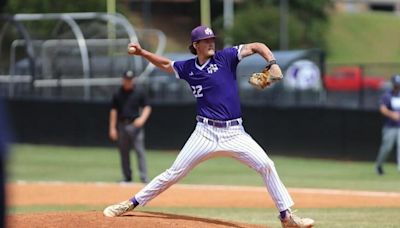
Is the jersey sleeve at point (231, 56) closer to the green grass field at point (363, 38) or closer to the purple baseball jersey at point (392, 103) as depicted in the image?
the purple baseball jersey at point (392, 103)

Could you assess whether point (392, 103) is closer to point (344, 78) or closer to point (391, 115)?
point (391, 115)

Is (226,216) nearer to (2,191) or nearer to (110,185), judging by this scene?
(110,185)

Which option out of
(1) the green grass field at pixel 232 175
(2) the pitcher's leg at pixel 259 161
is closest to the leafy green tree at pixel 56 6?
(1) the green grass field at pixel 232 175

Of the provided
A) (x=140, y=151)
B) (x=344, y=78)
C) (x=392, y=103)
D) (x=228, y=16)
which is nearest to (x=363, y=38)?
(x=228, y=16)

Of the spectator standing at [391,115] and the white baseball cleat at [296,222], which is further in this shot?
the spectator standing at [391,115]

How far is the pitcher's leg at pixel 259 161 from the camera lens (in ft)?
27.7

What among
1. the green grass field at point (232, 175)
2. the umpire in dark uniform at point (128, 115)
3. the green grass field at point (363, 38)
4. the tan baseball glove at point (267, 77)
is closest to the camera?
the tan baseball glove at point (267, 77)

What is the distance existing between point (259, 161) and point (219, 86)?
76 cm

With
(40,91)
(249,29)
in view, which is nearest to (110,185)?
(40,91)

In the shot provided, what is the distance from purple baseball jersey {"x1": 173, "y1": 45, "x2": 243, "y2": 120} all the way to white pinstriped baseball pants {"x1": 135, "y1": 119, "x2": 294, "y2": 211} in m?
0.14

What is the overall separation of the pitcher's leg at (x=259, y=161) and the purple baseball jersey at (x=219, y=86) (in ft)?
0.83

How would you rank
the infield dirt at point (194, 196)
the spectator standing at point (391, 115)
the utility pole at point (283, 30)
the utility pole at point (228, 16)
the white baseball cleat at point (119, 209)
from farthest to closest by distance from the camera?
1. the utility pole at point (283, 30)
2. the utility pole at point (228, 16)
3. the spectator standing at point (391, 115)
4. the infield dirt at point (194, 196)
5. the white baseball cleat at point (119, 209)

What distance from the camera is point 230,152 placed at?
27.9 feet

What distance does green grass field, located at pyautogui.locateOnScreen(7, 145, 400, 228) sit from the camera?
11523mm
